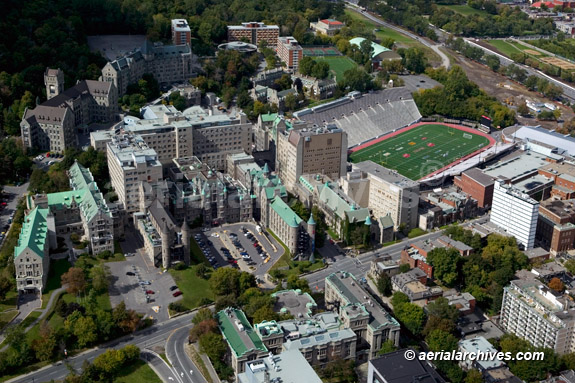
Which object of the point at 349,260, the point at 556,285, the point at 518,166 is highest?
the point at 518,166

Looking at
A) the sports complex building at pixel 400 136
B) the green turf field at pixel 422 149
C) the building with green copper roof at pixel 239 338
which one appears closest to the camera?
the building with green copper roof at pixel 239 338

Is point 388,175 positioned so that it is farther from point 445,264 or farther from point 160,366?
point 160,366

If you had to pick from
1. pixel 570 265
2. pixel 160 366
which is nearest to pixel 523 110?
pixel 570 265

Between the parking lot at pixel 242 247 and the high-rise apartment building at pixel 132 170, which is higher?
the high-rise apartment building at pixel 132 170

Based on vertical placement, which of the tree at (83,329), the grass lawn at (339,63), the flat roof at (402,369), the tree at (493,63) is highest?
the grass lawn at (339,63)

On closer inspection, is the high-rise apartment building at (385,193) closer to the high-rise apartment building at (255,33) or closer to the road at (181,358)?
the road at (181,358)

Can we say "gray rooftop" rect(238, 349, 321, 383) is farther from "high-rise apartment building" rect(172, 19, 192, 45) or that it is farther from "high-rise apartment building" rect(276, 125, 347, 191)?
"high-rise apartment building" rect(172, 19, 192, 45)

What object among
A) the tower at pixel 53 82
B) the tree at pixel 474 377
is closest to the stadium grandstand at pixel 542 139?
the tree at pixel 474 377
